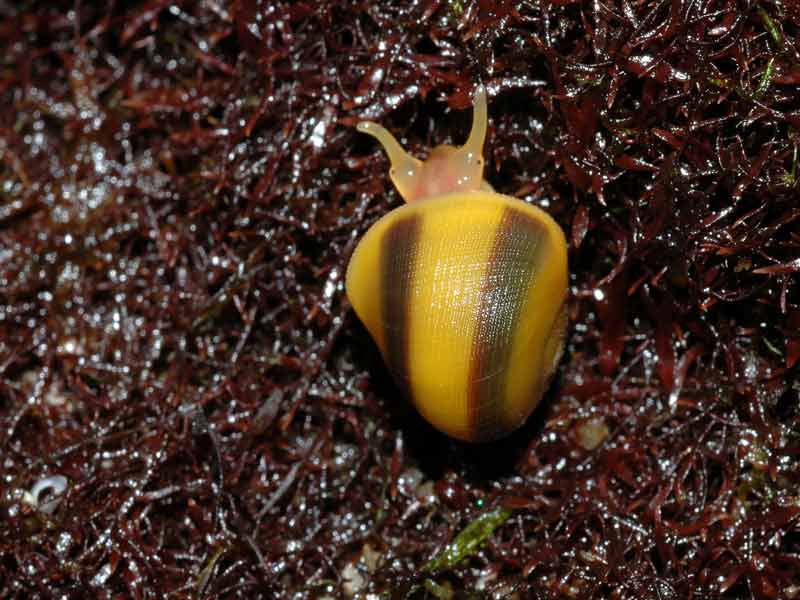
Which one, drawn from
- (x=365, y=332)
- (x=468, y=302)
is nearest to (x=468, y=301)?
(x=468, y=302)

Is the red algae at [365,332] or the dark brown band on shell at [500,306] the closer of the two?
the dark brown band on shell at [500,306]

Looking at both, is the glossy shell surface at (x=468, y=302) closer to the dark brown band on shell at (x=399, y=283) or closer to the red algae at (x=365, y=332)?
the dark brown band on shell at (x=399, y=283)

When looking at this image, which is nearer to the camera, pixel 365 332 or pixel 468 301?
pixel 468 301

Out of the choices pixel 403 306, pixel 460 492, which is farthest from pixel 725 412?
pixel 403 306

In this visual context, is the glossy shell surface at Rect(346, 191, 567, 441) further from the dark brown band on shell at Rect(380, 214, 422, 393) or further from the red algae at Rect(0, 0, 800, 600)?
the red algae at Rect(0, 0, 800, 600)

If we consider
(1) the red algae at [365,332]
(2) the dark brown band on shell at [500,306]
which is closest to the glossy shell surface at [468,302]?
(2) the dark brown band on shell at [500,306]

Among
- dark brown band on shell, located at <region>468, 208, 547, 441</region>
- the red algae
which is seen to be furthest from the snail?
the red algae

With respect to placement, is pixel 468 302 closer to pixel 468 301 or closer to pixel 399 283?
pixel 468 301
